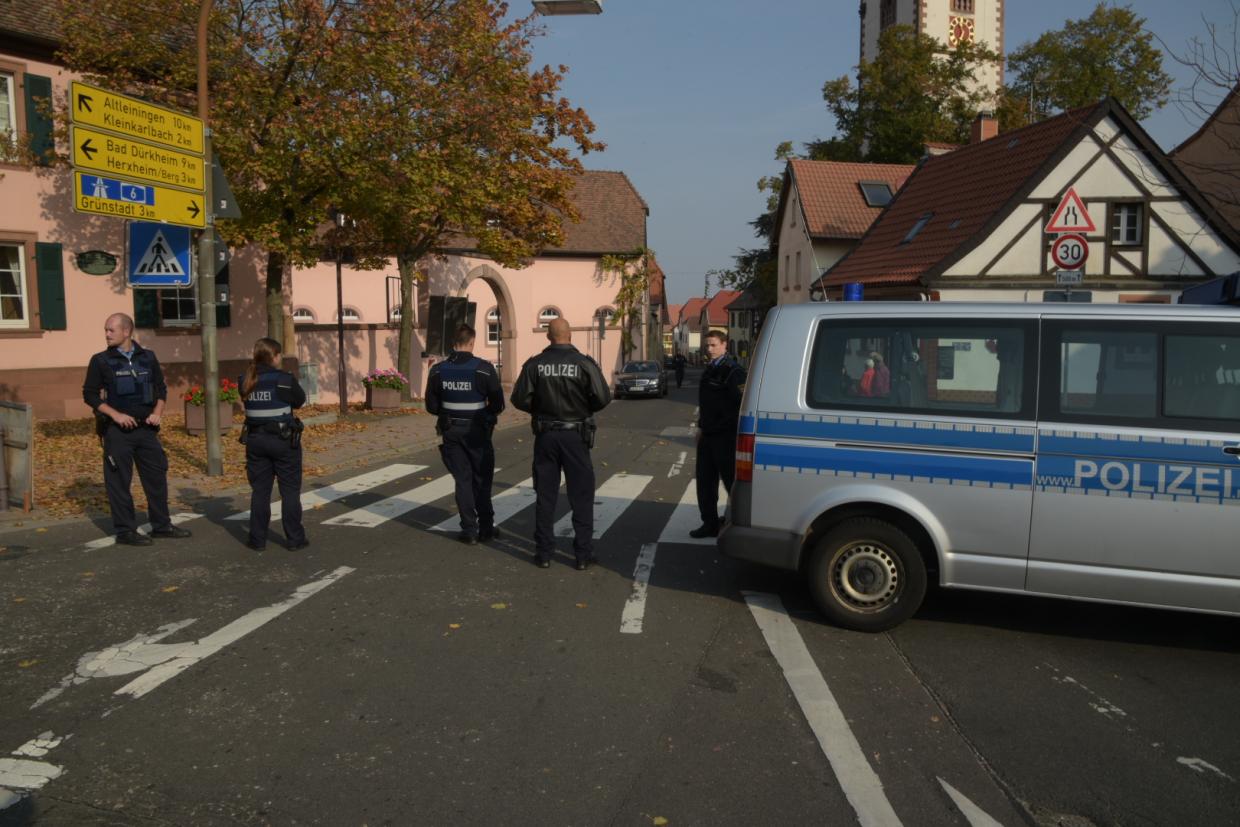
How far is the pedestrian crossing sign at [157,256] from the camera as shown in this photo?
10883mm

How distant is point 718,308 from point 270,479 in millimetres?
125776

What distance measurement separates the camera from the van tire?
5.62 meters

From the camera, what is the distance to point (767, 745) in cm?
414

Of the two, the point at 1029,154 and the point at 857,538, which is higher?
the point at 1029,154

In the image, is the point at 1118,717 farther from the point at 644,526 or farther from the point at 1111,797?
the point at 644,526

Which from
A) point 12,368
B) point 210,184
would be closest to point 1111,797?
point 210,184

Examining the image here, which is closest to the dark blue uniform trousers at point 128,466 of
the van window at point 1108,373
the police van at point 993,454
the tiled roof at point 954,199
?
the police van at point 993,454

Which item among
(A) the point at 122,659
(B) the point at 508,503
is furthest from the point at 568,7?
(A) the point at 122,659

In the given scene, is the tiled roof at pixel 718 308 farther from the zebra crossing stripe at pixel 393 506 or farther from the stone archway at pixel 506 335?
the zebra crossing stripe at pixel 393 506

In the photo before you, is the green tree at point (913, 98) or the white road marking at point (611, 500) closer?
the white road marking at point (611, 500)

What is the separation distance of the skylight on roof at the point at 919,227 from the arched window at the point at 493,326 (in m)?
17.9

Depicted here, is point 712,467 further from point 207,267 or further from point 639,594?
point 207,267

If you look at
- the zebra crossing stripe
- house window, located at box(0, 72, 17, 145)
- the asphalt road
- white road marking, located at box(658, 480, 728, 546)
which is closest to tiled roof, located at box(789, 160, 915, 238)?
house window, located at box(0, 72, 17, 145)

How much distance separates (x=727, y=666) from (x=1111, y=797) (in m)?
1.96
